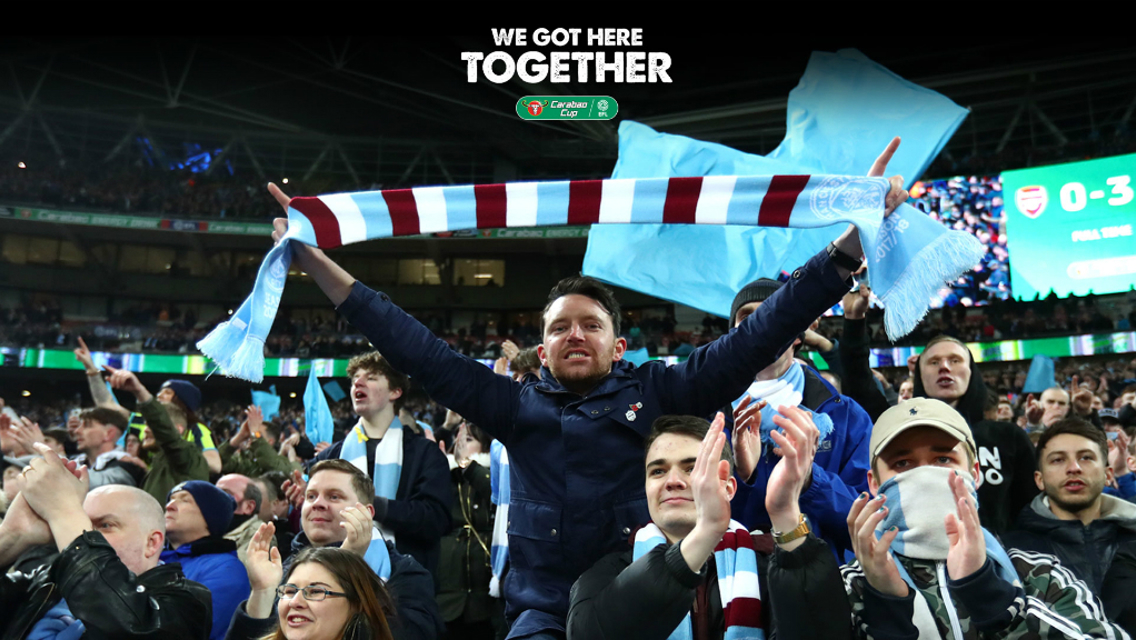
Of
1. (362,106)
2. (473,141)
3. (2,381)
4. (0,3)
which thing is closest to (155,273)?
(2,381)

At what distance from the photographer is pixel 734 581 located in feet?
7.01

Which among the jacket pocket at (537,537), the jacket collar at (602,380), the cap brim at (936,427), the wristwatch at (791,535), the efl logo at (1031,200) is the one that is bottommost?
the jacket pocket at (537,537)

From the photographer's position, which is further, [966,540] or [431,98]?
[431,98]

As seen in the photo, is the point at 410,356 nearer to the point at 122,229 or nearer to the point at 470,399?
the point at 470,399

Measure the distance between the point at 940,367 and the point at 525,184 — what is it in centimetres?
202

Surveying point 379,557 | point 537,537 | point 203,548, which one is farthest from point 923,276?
point 203,548

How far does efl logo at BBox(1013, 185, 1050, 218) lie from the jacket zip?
17000 mm

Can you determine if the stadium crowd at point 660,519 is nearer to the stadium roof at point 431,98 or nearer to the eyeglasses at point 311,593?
the eyeglasses at point 311,593

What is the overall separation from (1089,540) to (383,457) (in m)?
2.63

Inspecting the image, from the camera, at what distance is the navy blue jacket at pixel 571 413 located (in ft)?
7.49

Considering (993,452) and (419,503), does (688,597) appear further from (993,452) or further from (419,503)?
(993,452)

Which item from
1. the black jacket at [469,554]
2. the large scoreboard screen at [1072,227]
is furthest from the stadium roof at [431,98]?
the black jacket at [469,554]

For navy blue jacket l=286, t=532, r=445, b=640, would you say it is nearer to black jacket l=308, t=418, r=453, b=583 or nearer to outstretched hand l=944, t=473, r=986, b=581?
black jacket l=308, t=418, r=453, b=583

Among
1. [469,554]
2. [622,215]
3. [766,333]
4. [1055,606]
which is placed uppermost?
[622,215]
